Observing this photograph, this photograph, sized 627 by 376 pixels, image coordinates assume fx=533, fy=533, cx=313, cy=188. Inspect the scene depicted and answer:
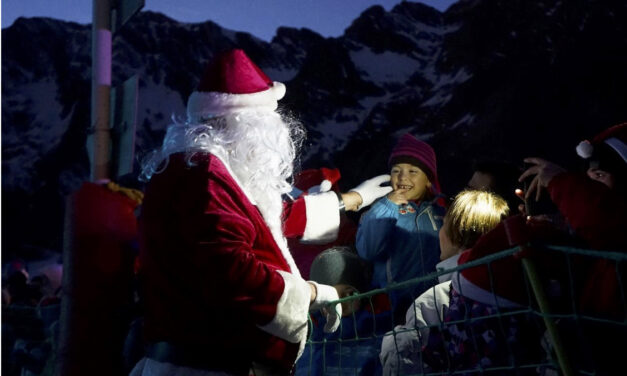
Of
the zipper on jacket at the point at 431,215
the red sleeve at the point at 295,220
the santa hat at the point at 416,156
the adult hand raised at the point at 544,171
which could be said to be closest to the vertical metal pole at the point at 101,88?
the red sleeve at the point at 295,220

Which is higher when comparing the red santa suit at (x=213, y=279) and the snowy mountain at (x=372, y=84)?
the snowy mountain at (x=372, y=84)

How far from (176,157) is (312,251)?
5.93 ft

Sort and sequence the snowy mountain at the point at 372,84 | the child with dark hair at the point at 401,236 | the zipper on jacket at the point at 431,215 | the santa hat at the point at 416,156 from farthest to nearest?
the snowy mountain at the point at 372,84
the santa hat at the point at 416,156
the zipper on jacket at the point at 431,215
the child with dark hair at the point at 401,236

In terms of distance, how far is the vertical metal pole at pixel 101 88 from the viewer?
10.0 ft

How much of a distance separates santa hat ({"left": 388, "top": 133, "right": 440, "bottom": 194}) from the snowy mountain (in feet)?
3.42

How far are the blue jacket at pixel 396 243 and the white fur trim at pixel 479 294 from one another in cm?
133

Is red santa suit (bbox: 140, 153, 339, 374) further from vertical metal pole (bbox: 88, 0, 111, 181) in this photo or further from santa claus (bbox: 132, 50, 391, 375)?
vertical metal pole (bbox: 88, 0, 111, 181)

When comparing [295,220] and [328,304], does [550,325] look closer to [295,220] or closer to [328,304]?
[328,304]

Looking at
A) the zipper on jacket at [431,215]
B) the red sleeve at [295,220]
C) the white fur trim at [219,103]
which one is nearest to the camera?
the white fur trim at [219,103]

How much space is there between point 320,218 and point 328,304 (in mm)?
1025

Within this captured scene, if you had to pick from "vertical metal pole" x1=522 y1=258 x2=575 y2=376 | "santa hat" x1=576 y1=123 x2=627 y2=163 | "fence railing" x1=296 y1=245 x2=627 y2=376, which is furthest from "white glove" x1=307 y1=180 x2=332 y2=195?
"vertical metal pole" x1=522 y1=258 x2=575 y2=376

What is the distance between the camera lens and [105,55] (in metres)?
3.19

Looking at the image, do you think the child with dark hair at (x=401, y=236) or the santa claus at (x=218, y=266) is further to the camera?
the child with dark hair at (x=401, y=236)

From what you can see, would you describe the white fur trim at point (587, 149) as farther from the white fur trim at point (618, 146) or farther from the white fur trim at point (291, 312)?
the white fur trim at point (291, 312)
